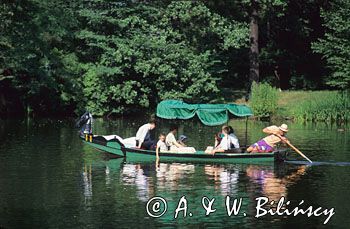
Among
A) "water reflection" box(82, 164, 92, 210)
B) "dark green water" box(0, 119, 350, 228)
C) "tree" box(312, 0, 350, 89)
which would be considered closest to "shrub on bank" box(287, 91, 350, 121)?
"tree" box(312, 0, 350, 89)

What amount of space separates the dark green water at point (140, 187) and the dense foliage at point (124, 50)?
55.9 ft

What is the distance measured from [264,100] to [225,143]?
20.1 metres

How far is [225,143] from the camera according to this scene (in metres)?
30.4

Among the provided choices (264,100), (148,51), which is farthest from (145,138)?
(148,51)

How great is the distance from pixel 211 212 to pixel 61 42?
Result: 126 feet

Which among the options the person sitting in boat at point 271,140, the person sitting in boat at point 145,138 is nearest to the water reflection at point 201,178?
the person sitting in boat at point 271,140

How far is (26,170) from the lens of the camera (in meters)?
27.3

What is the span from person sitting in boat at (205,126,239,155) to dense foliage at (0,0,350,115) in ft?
75.0

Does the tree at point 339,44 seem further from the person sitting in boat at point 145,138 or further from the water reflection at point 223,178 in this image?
the water reflection at point 223,178

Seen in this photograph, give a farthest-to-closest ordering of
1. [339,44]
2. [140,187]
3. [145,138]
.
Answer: [339,44] < [145,138] < [140,187]

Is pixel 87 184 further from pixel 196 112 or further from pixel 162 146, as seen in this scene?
pixel 196 112

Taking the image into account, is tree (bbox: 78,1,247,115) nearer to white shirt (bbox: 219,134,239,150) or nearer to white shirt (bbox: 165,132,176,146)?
white shirt (bbox: 165,132,176,146)

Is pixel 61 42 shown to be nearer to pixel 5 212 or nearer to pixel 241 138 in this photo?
pixel 241 138

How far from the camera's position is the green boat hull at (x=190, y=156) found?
29328mm
